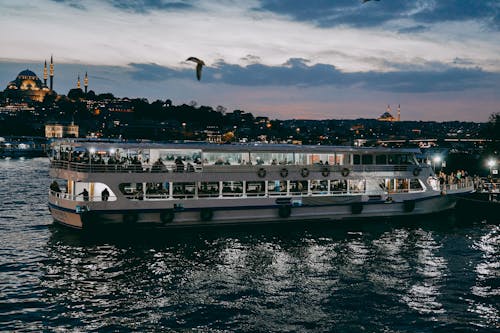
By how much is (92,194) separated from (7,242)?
5084mm

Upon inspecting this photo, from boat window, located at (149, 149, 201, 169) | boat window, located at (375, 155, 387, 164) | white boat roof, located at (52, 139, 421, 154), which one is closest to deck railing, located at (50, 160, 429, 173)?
boat window, located at (375, 155, 387, 164)

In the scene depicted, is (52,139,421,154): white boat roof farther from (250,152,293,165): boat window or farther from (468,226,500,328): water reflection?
(468,226,500,328): water reflection

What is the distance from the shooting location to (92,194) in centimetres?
2919

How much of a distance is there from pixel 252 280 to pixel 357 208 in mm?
14849

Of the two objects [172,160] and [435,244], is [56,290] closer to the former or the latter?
[172,160]

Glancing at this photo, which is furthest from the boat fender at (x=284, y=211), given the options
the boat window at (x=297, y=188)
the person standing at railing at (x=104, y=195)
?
the person standing at railing at (x=104, y=195)

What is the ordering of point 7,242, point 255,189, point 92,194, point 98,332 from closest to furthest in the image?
point 98,332 < point 7,242 < point 92,194 < point 255,189

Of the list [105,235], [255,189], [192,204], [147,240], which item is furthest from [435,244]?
[105,235]

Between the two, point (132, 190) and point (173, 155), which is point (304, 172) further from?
point (132, 190)

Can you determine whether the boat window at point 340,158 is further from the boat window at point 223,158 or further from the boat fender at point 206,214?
the boat fender at point 206,214

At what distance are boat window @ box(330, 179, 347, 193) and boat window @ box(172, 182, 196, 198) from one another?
9.76m

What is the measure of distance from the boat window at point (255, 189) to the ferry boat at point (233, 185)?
64mm

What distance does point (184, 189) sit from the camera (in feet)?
100

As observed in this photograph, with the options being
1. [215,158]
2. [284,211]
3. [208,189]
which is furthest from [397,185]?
[208,189]
